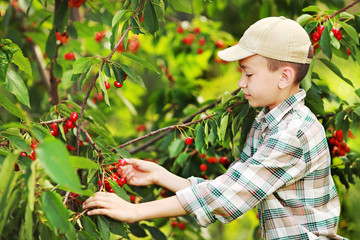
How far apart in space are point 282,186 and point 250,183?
0.15 metres

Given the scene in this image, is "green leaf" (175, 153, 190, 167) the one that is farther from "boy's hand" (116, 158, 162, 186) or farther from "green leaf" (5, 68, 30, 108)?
"green leaf" (5, 68, 30, 108)

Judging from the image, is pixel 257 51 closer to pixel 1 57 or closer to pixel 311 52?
pixel 311 52

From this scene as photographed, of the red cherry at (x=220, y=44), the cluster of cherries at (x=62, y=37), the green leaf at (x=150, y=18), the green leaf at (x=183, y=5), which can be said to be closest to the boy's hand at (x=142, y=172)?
the green leaf at (x=150, y=18)

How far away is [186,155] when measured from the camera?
7.17 ft

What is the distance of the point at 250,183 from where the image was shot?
149cm

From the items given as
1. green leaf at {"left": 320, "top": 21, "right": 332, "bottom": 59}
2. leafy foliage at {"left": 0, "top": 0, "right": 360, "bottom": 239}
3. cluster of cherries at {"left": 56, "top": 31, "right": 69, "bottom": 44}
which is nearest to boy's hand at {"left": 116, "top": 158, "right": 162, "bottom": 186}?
leafy foliage at {"left": 0, "top": 0, "right": 360, "bottom": 239}

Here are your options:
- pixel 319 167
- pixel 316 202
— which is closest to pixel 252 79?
pixel 319 167

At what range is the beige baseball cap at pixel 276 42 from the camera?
5.15ft

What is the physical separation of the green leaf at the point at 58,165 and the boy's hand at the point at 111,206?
1.86 ft

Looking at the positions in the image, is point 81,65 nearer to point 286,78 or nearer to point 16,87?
point 16,87

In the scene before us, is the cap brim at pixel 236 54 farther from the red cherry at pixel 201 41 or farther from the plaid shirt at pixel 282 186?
the red cherry at pixel 201 41

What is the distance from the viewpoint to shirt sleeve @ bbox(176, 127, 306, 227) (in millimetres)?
1495

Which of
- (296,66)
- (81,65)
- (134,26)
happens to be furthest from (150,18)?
(296,66)

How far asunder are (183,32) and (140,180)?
1.87m
